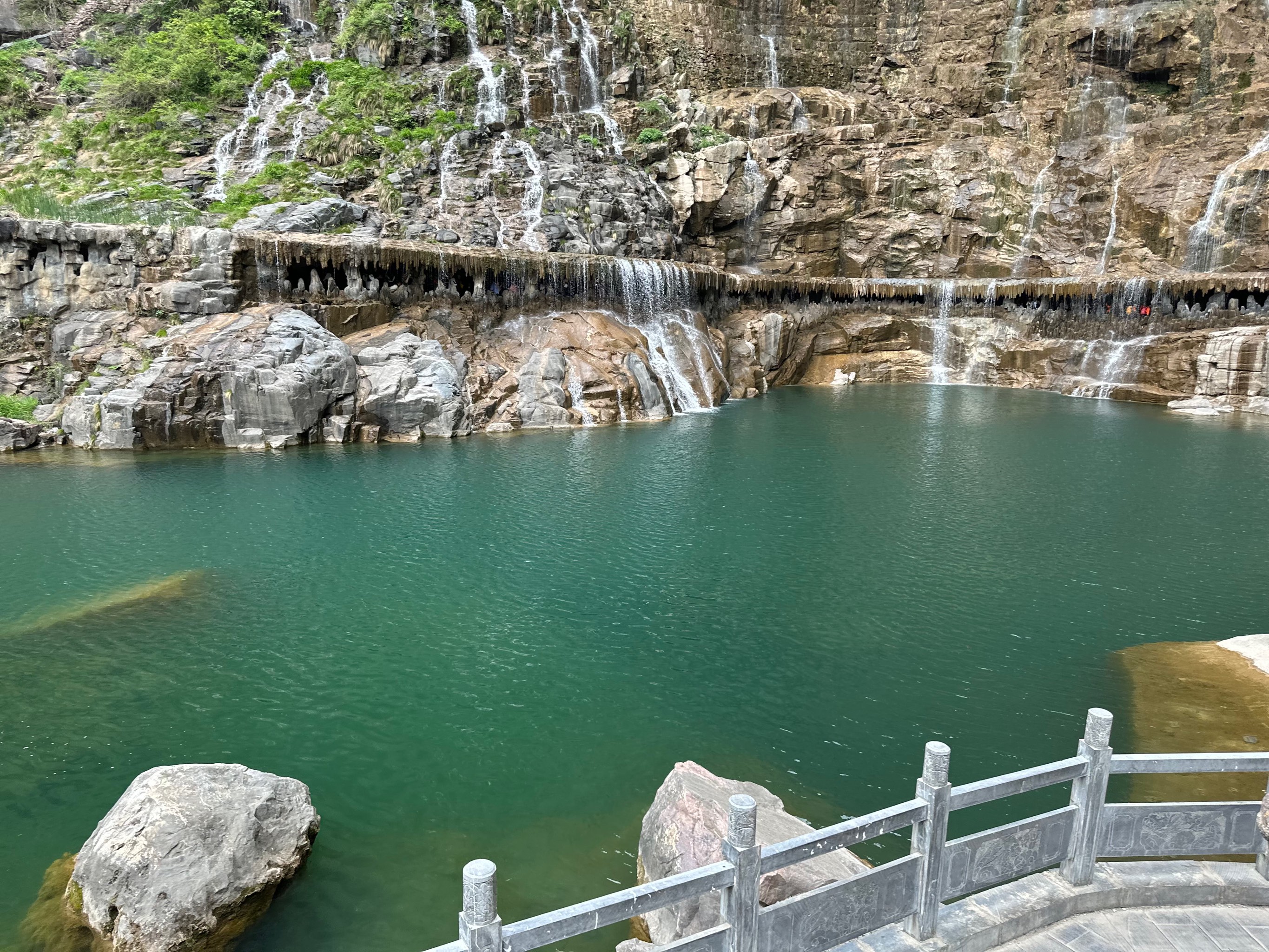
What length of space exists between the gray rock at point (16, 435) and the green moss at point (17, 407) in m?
0.55

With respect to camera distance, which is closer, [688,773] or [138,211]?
[688,773]

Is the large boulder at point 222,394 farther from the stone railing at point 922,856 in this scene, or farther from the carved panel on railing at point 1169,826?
the carved panel on railing at point 1169,826

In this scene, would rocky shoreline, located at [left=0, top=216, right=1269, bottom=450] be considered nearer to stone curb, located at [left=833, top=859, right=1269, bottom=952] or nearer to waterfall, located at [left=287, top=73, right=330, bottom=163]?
waterfall, located at [left=287, top=73, right=330, bottom=163]

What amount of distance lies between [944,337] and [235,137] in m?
40.0

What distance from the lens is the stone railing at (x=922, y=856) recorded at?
13.3ft

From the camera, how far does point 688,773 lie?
748 centimetres

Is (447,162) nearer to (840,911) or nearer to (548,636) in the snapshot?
(548,636)

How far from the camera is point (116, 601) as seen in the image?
45.1 feet

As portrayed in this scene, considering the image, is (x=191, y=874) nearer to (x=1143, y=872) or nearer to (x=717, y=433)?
(x=1143, y=872)

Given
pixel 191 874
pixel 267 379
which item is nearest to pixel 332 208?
pixel 267 379

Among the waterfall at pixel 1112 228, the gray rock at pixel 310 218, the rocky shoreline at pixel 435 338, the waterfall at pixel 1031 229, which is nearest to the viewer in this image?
the rocky shoreline at pixel 435 338

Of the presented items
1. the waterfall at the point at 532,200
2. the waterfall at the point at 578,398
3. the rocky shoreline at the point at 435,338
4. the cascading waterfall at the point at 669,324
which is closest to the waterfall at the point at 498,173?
the waterfall at the point at 532,200

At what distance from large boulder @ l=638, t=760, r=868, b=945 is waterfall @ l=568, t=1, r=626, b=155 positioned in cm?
4630

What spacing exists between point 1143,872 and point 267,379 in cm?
2653
